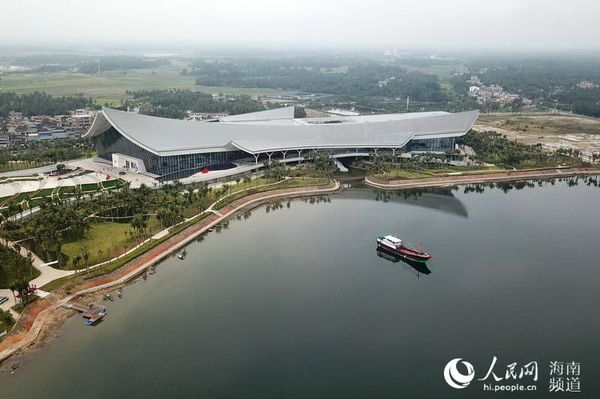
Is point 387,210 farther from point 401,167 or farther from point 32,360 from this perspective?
point 32,360

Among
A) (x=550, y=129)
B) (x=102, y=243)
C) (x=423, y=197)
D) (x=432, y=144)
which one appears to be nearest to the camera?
(x=102, y=243)

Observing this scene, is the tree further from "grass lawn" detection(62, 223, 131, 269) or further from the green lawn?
"grass lawn" detection(62, 223, 131, 269)


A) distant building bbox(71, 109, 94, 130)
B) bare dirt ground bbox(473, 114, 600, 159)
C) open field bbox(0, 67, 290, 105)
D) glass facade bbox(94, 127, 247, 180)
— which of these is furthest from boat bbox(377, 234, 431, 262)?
open field bbox(0, 67, 290, 105)

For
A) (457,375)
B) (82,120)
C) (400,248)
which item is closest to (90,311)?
(457,375)

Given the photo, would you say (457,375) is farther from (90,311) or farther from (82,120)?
(82,120)

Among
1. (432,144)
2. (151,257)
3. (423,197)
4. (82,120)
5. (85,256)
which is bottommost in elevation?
(151,257)

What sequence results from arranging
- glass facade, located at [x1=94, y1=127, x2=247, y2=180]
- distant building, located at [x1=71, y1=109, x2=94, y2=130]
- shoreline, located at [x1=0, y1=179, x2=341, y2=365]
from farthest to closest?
distant building, located at [x1=71, y1=109, x2=94, y2=130] < glass facade, located at [x1=94, y1=127, x2=247, y2=180] < shoreline, located at [x1=0, y1=179, x2=341, y2=365]

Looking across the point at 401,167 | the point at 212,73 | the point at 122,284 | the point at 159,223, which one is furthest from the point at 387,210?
the point at 212,73
